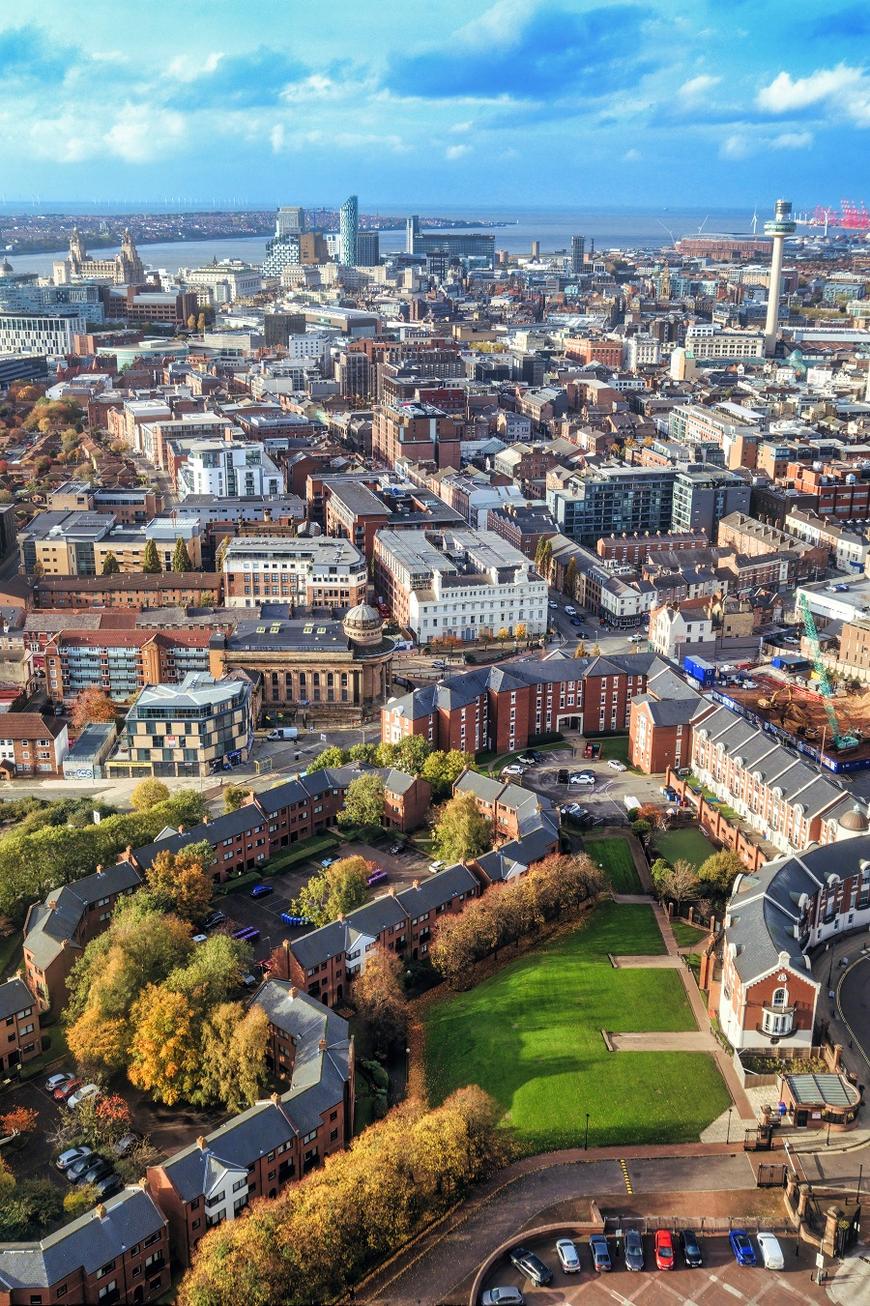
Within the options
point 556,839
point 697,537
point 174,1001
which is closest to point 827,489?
point 697,537

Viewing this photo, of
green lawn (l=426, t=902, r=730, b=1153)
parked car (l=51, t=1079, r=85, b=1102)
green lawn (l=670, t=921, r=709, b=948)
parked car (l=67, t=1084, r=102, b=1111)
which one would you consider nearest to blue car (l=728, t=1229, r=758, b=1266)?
green lawn (l=426, t=902, r=730, b=1153)

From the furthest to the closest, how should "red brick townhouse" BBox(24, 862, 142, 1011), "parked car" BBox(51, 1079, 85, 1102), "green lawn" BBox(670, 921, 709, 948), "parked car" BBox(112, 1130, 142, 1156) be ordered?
"green lawn" BBox(670, 921, 709, 948) < "red brick townhouse" BBox(24, 862, 142, 1011) < "parked car" BBox(51, 1079, 85, 1102) < "parked car" BBox(112, 1130, 142, 1156)

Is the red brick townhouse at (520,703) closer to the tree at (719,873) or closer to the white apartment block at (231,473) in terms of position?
the tree at (719,873)

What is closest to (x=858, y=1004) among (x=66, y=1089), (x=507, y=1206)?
(x=507, y=1206)

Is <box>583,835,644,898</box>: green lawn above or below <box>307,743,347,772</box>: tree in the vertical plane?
below

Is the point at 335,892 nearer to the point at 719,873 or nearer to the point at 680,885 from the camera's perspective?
the point at 680,885

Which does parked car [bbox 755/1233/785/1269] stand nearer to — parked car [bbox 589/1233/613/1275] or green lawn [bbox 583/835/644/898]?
parked car [bbox 589/1233/613/1275]

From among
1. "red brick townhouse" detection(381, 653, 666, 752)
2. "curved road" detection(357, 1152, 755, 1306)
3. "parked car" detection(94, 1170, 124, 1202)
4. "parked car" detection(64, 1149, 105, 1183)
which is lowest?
"parked car" detection(64, 1149, 105, 1183)

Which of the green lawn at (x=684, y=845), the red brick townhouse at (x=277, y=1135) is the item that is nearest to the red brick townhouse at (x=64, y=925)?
the red brick townhouse at (x=277, y=1135)
